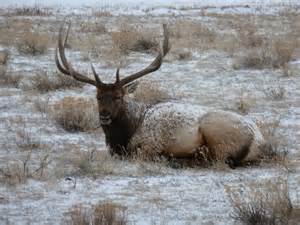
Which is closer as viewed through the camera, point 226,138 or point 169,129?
point 226,138

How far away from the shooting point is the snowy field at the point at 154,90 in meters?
6.42

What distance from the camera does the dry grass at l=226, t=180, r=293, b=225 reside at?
18.7ft

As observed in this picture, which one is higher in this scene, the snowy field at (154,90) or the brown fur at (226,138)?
the brown fur at (226,138)

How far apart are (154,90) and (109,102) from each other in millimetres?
3746

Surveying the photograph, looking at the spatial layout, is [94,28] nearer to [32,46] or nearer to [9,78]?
[32,46]

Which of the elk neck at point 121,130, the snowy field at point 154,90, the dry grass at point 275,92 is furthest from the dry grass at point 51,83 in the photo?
the elk neck at point 121,130

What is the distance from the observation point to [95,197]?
21.5ft

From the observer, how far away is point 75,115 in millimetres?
9750

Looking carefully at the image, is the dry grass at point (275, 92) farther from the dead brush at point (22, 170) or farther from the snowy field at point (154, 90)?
the dead brush at point (22, 170)

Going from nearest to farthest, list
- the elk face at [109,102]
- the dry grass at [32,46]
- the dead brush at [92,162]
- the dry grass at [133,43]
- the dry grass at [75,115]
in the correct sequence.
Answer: the dead brush at [92,162], the elk face at [109,102], the dry grass at [75,115], the dry grass at [32,46], the dry grass at [133,43]

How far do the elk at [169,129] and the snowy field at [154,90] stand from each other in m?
0.25

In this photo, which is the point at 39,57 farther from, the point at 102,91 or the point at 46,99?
the point at 102,91

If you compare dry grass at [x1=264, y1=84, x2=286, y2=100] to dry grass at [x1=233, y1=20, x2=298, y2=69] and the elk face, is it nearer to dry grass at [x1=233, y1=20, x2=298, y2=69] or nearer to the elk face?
dry grass at [x1=233, y1=20, x2=298, y2=69]

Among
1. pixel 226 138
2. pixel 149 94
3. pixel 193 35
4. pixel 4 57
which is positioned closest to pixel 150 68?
pixel 226 138
